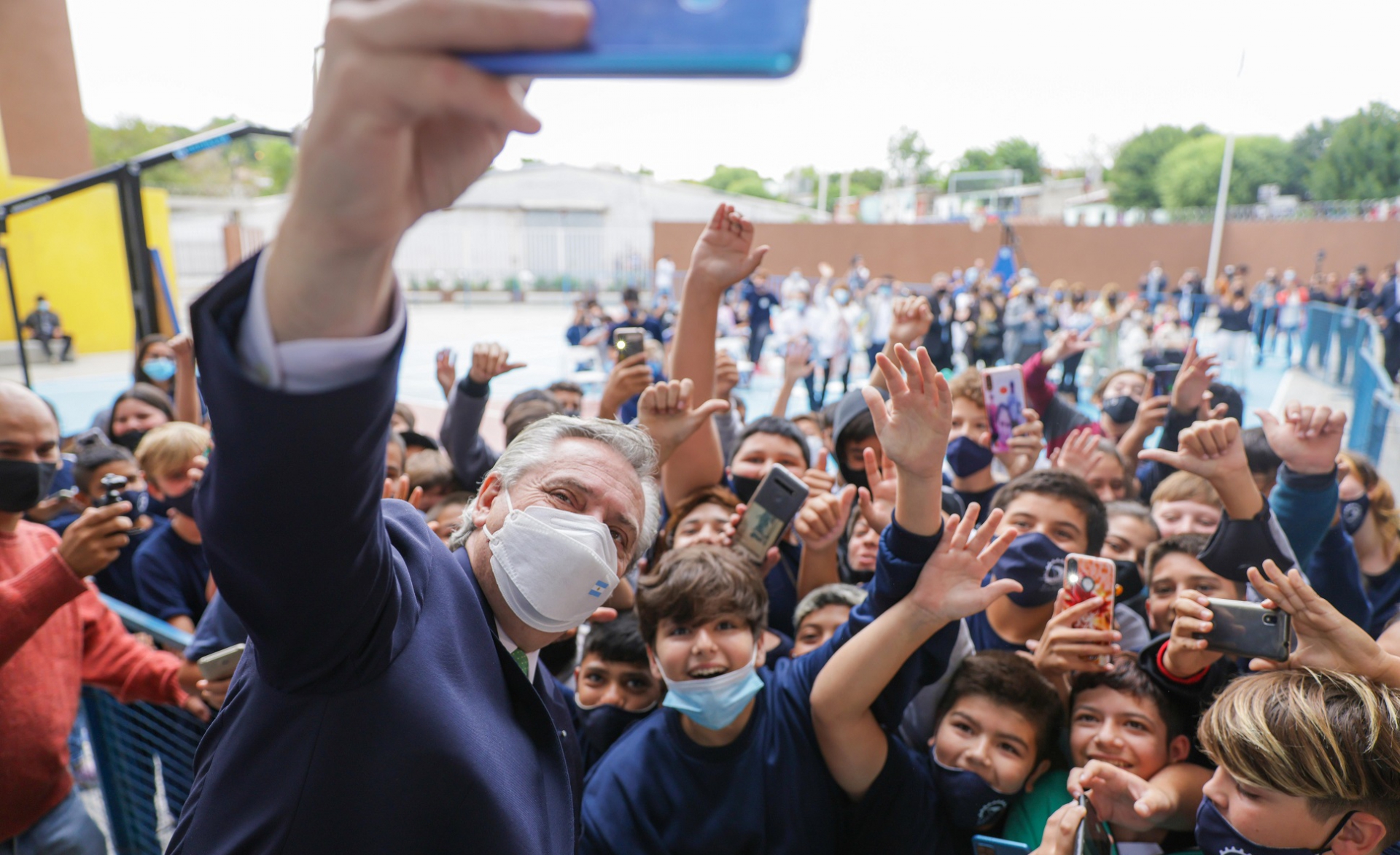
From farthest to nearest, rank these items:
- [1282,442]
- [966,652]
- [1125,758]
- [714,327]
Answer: [714,327], [1282,442], [966,652], [1125,758]

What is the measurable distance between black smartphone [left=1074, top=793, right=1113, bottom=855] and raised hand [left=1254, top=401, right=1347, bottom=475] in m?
1.39

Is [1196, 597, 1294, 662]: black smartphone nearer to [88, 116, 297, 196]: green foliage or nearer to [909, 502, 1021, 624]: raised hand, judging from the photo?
[909, 502, 1021, 624]: raised hand

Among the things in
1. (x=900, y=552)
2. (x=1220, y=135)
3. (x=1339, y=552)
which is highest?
(x=1220, y=135)

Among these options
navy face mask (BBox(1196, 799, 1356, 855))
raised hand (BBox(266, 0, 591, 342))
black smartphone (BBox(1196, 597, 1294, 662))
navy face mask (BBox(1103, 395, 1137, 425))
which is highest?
raised hand (BBox(266, 0, 591, 342))

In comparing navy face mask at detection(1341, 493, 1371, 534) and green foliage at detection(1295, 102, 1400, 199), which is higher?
green foliage at detection(1295, 102, 1400, 199)

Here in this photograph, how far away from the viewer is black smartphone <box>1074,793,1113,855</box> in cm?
163

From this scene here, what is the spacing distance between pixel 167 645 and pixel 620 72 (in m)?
3.06

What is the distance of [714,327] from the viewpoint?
305cm

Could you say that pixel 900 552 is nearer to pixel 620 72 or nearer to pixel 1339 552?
pixel 620 72

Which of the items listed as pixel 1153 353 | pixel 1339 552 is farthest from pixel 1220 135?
pixel 1339 552

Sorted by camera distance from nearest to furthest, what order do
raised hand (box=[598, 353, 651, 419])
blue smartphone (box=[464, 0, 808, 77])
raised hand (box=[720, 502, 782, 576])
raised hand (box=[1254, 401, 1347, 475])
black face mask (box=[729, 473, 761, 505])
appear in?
blue smartphone (box=[464, 0, 808, 77])
raised hand (box=[1254, 401, 1347, 475])
raised hand (box=[720, 502, 782, 576])
raised hand (box=[598, 353, 651, 419])
black face mask (box=[729, 473, 761, 505])

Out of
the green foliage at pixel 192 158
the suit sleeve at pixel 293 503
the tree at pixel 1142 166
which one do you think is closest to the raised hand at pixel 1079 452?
the suit sleeve at pixel 293 503

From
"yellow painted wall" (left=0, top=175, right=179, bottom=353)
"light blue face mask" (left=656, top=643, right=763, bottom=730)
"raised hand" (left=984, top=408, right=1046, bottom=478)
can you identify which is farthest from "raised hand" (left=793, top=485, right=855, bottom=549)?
"yellow painted wall" (left=0, top=175, right=179, bottom=353)

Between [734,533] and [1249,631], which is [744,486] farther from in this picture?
[1249,631]
